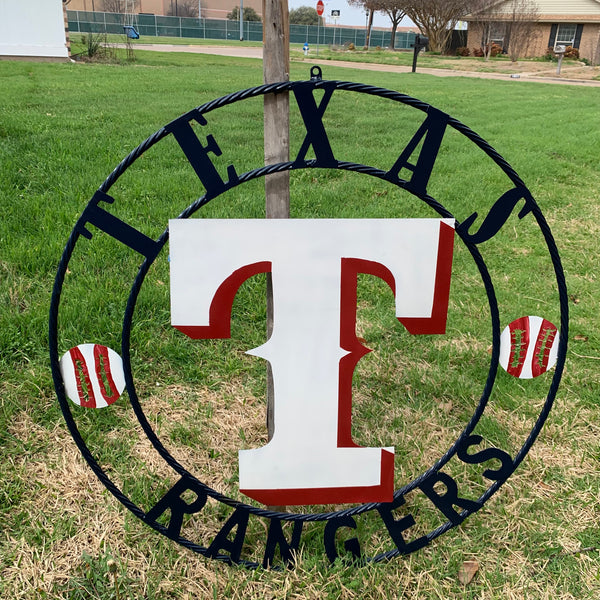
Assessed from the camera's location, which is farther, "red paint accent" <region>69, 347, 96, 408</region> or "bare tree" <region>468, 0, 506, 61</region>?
"bare tree" <region>468, 0, 506, 61</region>

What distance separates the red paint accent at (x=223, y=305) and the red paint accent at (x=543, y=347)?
823 millimetres

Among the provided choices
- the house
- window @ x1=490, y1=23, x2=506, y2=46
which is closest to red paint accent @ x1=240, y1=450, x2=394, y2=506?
the house

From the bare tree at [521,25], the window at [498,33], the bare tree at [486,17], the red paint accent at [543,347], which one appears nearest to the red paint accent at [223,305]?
the red paint accent at [543,347]

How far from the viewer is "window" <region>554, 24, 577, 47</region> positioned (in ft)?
109

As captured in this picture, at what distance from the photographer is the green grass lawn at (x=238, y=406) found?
1.71 meters

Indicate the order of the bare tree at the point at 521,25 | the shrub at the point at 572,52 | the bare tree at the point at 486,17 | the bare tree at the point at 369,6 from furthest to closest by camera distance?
1. the bare tree at the point at 369,6
2. the bare tree at the point at 486,17
3. the bare tree at the point at 521,25
4. the shrub at the point at 572,52

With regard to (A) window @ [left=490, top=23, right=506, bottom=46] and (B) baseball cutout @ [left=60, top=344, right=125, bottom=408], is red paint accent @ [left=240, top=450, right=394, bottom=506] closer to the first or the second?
(B) baseball cutout @ [left=60, top=344, right=125, bottom=408]

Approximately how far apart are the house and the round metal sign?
35.0m

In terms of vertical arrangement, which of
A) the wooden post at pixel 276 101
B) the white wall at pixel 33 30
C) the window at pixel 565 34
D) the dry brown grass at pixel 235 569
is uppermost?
the window at pixel 565 34

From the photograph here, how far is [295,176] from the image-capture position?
4.79 m

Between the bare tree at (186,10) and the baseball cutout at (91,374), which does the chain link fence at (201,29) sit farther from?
the baseball cutout at (91,374)

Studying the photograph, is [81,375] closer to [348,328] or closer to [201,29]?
[348,328]

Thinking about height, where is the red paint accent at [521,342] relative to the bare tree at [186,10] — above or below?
below

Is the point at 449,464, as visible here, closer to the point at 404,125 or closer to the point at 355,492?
the point at 355,492
